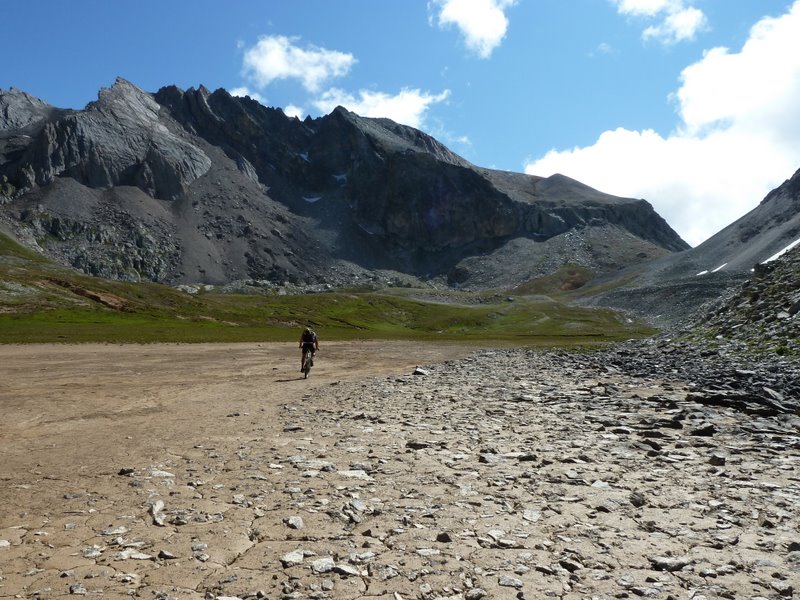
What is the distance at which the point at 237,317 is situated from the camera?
12544 cm

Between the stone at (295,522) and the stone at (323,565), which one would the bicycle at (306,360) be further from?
the stone at (323,565)

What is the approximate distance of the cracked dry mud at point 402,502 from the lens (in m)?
6.86

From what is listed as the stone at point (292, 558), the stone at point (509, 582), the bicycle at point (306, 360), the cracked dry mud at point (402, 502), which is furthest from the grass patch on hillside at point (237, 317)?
the stone at point (509, 582)

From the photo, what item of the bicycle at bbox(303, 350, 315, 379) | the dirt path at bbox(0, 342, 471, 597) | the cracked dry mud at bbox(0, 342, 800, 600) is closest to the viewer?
the cracked dry mud at bbox(0, 342, 800, 600)

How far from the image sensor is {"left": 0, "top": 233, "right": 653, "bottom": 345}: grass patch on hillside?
85375 millimetres

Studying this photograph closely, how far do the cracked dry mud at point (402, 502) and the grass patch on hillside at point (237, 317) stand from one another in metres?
59.7

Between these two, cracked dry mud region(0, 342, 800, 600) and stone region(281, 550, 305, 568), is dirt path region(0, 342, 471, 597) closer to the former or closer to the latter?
cracked dry mud region(0, 342, 800, 600)

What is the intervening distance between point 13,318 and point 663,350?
324 ft

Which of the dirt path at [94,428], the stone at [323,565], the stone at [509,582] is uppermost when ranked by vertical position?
the stone at [509,582]

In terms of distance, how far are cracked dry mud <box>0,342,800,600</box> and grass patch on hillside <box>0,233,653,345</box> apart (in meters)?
59.7

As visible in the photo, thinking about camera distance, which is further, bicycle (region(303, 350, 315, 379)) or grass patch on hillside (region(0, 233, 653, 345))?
grass patch on hillside (region(0, 233, 653, 345))

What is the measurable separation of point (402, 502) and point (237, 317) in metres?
122

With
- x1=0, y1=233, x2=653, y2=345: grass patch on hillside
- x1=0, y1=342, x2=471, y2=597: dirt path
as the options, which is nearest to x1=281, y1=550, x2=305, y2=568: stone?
x1=0, y1=342, x2=471, y2=597: dirt path

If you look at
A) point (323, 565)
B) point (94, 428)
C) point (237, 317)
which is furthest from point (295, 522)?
point (237, 317)
